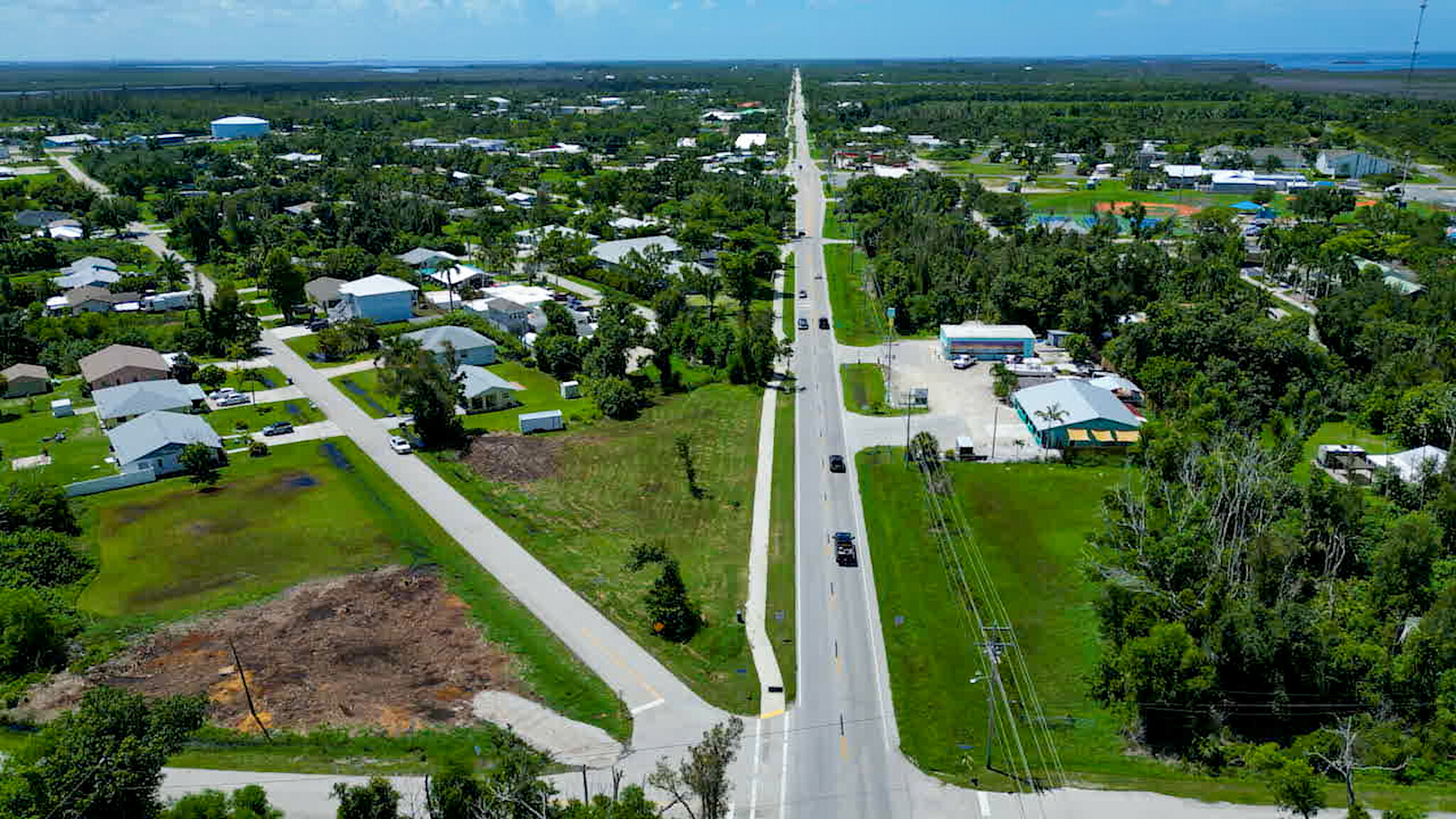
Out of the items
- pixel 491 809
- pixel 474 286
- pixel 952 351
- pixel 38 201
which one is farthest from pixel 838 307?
pixel 38 201

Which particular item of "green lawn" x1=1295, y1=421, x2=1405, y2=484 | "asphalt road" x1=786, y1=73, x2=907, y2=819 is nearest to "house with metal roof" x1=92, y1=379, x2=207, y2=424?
"asphalt road" x1=786, y1=73, x2=907, y2=819

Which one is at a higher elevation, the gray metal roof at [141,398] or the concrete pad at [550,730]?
the gray metal roof at [141,398]

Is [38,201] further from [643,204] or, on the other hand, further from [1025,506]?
[1025,506]

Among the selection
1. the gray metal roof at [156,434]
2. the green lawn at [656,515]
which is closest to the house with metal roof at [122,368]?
the gray metal roof at [156,434]

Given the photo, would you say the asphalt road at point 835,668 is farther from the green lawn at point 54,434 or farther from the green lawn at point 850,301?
the green lawn at point 54,434

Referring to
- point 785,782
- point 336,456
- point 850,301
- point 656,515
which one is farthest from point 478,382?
point 785,782

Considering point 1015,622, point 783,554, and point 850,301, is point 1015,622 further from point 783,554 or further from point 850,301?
point 850,301
